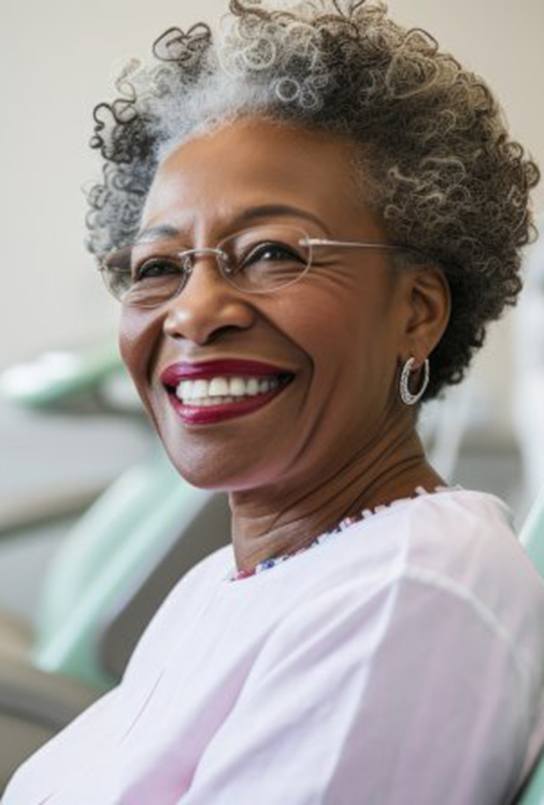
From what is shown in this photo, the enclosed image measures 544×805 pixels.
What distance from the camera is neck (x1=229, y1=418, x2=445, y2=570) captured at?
0.99 m

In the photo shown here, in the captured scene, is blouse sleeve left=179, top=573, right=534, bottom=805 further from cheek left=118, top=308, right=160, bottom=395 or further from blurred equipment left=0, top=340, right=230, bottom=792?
blurred equipment left=0, top=340, right=230, bottom=792

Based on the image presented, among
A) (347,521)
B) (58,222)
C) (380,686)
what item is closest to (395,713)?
(380,686)

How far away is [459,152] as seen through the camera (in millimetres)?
1021

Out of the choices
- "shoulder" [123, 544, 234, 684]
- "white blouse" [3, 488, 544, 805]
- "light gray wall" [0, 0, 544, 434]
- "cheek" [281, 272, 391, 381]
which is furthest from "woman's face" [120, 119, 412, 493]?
"light gray wall" [0, 0, 544, 434]

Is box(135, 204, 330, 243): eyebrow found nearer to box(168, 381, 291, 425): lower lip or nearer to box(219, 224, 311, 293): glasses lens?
box(219, 224, 311, 293): glasses lens

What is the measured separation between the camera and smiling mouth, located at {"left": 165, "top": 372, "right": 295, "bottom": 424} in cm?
A: 96

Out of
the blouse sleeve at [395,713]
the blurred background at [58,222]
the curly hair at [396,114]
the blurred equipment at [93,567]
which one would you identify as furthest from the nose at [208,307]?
the blurred background at [58,222]

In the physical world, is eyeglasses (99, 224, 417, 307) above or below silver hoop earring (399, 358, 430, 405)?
above

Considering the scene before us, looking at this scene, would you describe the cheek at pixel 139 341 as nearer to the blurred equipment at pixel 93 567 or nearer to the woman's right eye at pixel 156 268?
the woman's right eye at pixel 156 268

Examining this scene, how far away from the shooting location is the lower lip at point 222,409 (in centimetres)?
96

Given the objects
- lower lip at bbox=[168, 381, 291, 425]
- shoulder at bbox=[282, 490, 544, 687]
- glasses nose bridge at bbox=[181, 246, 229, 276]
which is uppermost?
glasses nose bridge at bbox=[181, 246, 229, 276]

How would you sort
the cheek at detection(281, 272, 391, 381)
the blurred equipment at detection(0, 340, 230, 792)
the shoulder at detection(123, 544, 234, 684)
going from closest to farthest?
the cheek at detection(281, 272, 391, 381) → the shoulder at detection(123, 544, 234, 684) → the blurred equipment at detection(0, 340, 230, 792)

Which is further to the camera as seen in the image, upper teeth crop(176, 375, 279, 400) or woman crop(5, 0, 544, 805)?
upper teeth crop(176, 375, 279, 400)

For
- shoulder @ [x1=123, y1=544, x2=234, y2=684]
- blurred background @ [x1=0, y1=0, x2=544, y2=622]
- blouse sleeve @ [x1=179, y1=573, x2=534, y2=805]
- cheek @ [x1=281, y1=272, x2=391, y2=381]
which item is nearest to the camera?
blouse sleeve @ [x1=179, y1=573, x2=534, y2=805]
